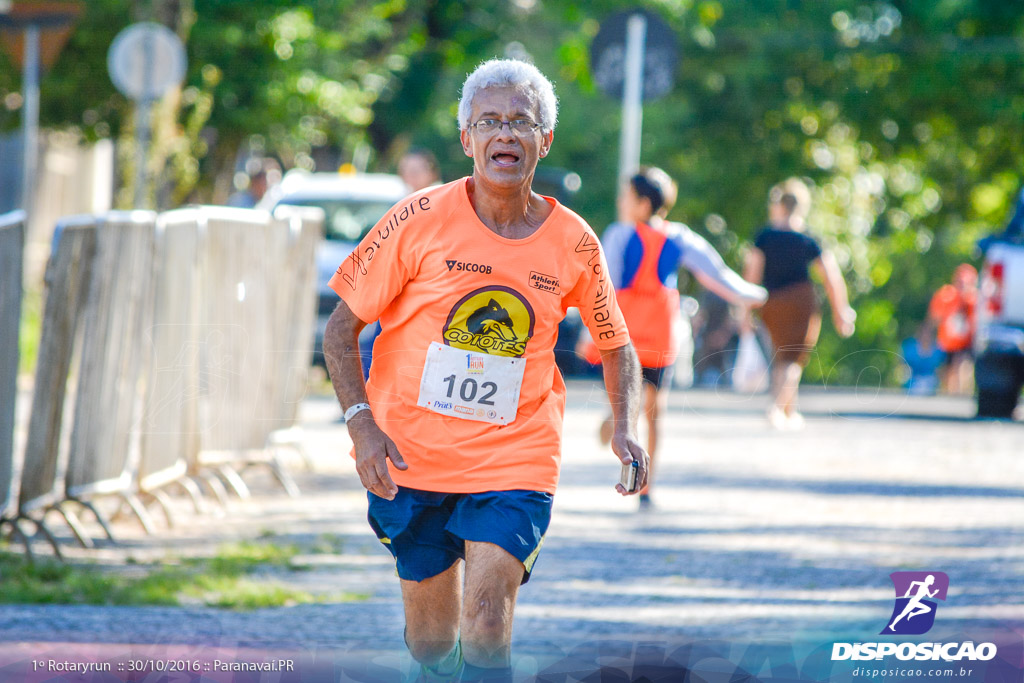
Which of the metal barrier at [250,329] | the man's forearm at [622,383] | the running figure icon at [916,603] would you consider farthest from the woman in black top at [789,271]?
the man's forearm at [622,383]

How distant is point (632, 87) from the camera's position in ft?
39.6

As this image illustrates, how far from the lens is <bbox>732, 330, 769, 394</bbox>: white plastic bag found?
2047 centimetres

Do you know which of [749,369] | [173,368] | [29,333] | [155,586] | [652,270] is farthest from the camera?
[749,369]

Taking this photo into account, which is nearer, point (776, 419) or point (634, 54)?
point (634, 54)

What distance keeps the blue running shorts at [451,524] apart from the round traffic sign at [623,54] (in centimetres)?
841

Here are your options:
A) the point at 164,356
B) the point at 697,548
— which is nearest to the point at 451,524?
the point at 697,548

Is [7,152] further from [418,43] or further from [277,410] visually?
[277,410]

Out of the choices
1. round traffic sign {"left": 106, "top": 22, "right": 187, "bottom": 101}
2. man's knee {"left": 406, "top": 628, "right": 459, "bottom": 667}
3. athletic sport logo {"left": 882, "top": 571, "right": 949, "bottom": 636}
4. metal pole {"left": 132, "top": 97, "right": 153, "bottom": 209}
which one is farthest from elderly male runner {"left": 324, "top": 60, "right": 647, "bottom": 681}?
A: round traffic sign {"left": 106, "top": 22, "right": 187, "bottom": 101}

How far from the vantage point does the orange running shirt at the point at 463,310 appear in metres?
4.09

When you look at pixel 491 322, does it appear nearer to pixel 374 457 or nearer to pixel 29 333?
pixel 374 457

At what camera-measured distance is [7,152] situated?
2412 cm

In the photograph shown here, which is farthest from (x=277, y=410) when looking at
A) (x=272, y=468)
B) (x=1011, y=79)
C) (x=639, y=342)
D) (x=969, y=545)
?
(x=1011, y=79)

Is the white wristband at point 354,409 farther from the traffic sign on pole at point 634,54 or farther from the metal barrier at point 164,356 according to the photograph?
the traffic sign on pole at point 634,54

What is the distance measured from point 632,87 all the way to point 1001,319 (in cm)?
487
